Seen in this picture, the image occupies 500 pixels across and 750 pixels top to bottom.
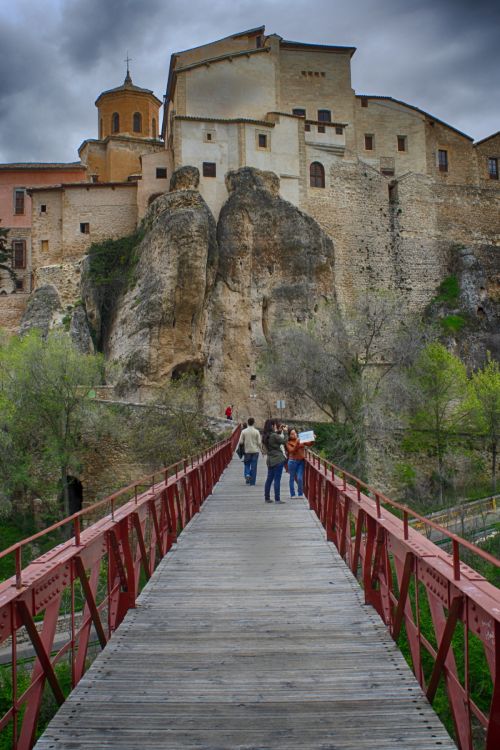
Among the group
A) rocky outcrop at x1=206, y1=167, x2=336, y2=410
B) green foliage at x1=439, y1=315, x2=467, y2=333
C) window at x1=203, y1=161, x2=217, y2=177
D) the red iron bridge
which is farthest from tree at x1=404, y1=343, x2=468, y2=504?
the red iron bridge

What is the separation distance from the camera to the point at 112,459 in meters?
29.0

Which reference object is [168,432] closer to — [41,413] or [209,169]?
[41,413]

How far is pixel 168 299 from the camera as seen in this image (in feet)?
120

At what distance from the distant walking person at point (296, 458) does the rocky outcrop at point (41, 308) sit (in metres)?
27.5

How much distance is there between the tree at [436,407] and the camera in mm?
32625

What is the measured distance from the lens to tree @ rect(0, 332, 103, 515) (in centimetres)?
2636

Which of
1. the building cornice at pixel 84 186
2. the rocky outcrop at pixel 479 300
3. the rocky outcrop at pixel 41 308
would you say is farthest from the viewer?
the rocky outcrop at pixel 479 300

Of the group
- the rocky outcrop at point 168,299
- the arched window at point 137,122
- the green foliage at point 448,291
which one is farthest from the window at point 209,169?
the green foliage at point 448,291

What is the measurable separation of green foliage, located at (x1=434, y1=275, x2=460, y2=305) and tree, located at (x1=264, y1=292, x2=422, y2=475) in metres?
15.8

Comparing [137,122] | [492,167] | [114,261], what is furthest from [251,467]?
[492,167]

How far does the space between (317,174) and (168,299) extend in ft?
47.8

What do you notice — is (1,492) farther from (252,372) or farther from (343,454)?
(252,372)

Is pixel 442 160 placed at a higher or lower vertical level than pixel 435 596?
higher

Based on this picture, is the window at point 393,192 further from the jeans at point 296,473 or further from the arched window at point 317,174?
the jeans at point 296,473
